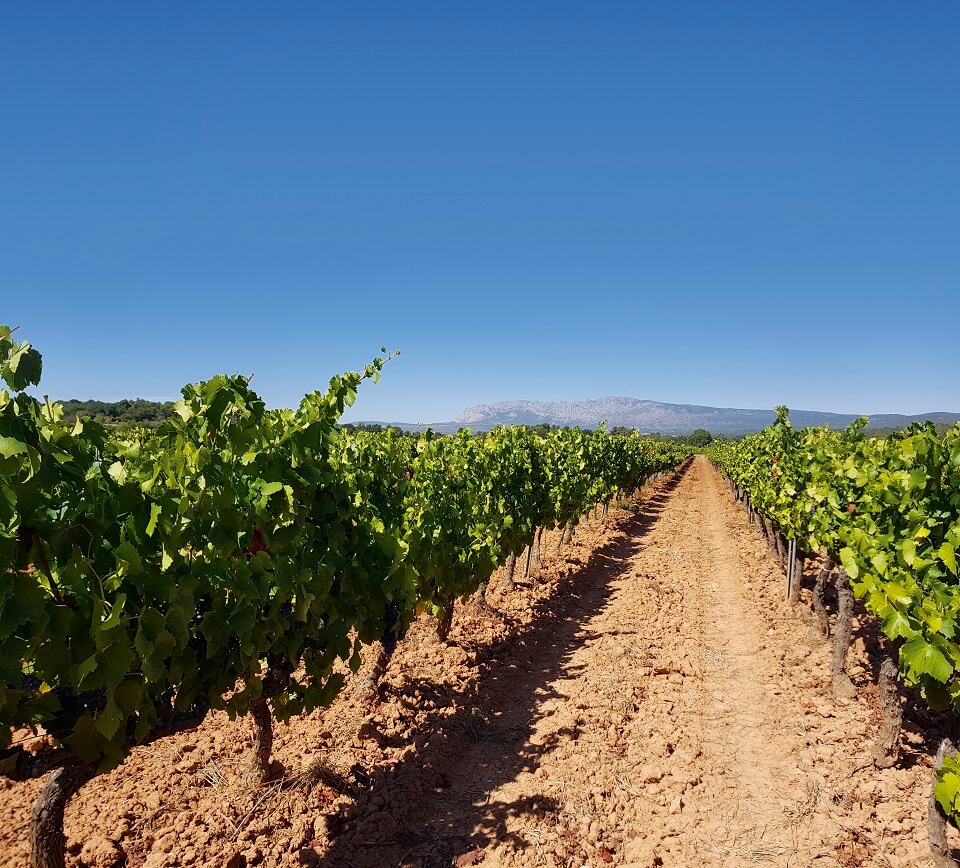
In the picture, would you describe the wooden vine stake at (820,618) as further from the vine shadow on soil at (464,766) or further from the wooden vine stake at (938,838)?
the wooden vine stake at (938,838)

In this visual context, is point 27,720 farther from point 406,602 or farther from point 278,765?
point 406,602

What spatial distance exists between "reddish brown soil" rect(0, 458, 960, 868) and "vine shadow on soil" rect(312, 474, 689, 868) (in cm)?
2

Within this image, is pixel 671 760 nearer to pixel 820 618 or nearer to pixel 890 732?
pixel 890 732

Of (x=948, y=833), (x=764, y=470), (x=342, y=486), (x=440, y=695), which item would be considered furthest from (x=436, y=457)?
(x=764, y=470)

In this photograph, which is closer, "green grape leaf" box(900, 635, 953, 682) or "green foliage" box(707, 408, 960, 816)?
"green grape leaf" box(900, 635, 953, 682)

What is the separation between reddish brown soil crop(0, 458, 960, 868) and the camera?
410cm

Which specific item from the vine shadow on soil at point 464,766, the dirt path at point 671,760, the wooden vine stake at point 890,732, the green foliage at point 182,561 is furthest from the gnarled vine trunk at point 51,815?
the wooden vine stake at point 890,732

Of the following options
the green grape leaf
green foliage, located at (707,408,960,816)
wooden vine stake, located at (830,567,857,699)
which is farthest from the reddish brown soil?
the green grape leaf

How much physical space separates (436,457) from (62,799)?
6.01 metres

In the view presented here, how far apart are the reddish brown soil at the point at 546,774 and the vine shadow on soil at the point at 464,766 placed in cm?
2

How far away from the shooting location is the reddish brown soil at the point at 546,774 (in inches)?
161

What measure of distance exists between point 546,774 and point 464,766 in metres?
0.77

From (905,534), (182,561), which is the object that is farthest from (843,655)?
(182,561)

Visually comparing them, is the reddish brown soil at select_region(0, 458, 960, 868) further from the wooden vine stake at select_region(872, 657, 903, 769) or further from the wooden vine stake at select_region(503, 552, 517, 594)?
the wooden vine stake at select_region(503, 552, 517, 594)
